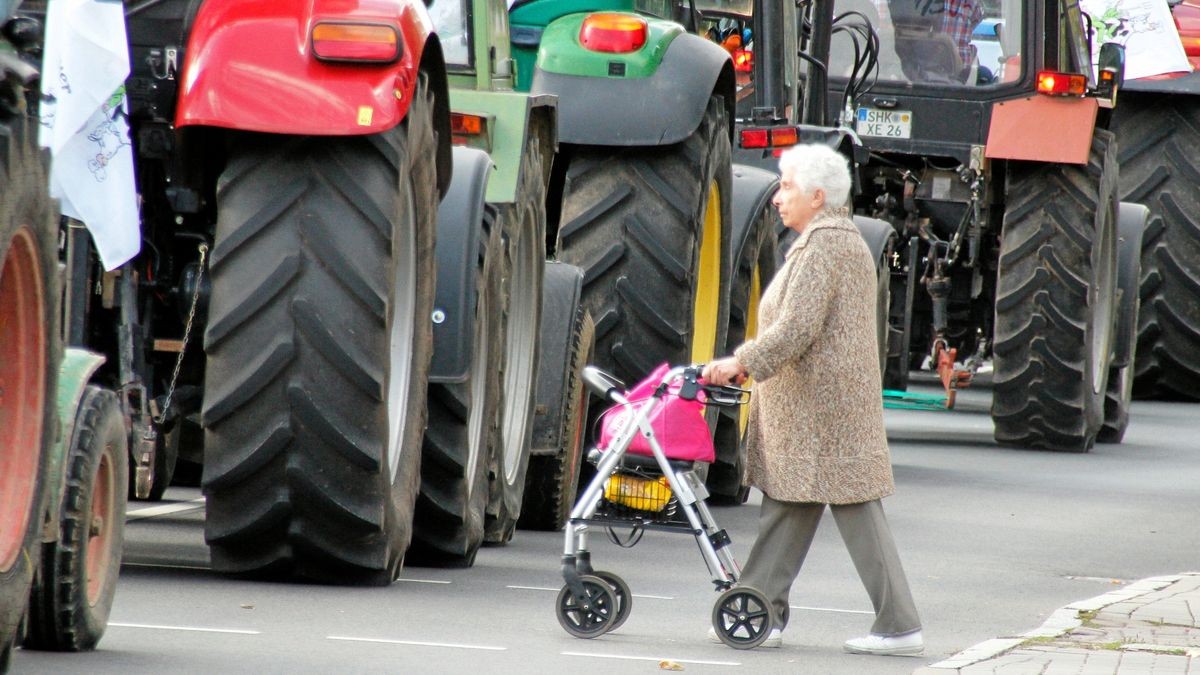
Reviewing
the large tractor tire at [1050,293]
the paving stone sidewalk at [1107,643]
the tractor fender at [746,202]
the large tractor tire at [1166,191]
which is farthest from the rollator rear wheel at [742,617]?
the large tractor tire at [1166,191]

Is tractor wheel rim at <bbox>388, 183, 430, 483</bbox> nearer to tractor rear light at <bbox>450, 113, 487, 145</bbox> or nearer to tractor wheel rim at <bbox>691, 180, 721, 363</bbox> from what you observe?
tractor rear light at <bbox>450, 113, 487, 145</bbox>

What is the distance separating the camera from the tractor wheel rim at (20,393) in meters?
5.32

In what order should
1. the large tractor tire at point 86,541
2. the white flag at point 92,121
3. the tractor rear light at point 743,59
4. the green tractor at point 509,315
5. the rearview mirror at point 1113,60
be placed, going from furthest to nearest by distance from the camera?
the rearview mirror at point 1113,60, the tractor rear light at point 743,59, the green tractor at point 509,315, the white flag at point 92,121, the large tractor tire at point 86,541

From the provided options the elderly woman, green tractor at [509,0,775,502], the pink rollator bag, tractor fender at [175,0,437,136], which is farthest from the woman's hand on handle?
green tractor at [509,0,775,502]

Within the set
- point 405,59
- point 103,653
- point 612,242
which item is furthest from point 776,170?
point 103,653

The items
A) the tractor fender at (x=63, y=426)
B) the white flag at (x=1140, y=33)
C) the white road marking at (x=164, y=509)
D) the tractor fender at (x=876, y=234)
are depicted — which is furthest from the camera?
the white flag at (x=1140, y=33)

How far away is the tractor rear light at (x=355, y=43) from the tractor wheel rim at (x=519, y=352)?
2305mm

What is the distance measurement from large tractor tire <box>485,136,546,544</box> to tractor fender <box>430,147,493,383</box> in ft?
2.41

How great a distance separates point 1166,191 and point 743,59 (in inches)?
234

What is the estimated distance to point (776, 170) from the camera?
11914 mm

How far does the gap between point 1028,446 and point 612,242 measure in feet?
19.0

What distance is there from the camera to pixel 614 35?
9672mm

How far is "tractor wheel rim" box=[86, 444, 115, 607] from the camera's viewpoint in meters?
6.04

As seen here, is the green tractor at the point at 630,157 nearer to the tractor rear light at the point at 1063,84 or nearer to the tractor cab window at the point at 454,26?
the tractor cab window at the point at 454,26
